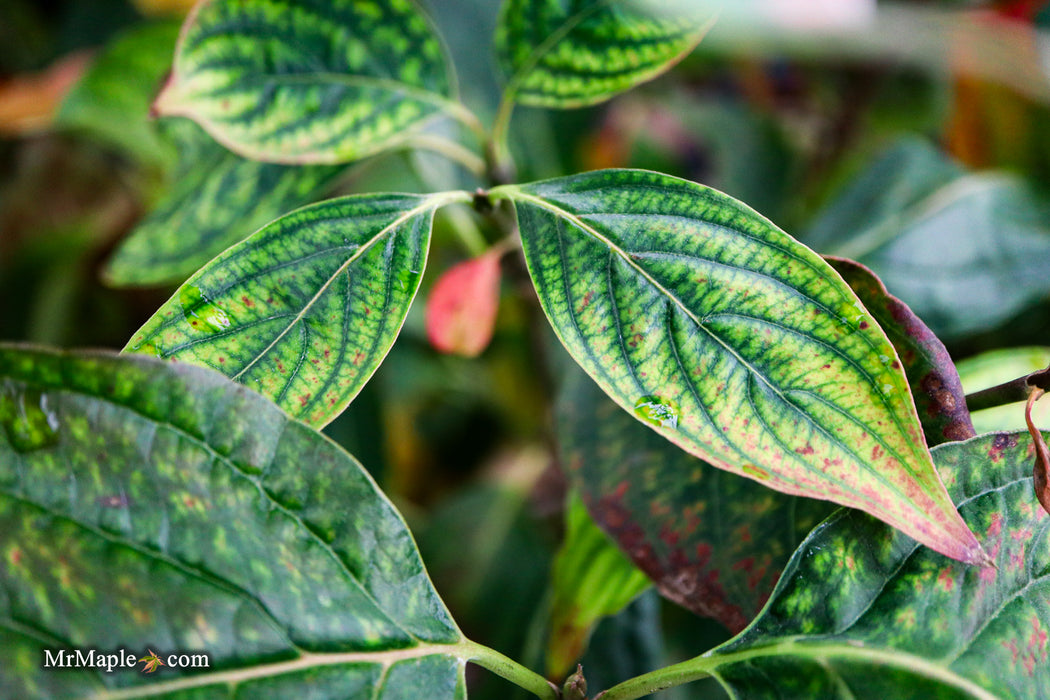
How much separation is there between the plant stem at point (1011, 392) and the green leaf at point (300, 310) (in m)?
0.31

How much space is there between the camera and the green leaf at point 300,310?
13.9 inches

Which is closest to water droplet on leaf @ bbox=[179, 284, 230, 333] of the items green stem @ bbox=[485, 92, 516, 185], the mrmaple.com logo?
the mrmaple.com logo

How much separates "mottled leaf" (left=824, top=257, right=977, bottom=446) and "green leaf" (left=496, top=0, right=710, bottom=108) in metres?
0.17

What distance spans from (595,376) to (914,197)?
2.16 ft

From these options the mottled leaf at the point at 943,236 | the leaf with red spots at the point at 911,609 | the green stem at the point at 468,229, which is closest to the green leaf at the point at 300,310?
the leaf with red spots at the point at 911,609

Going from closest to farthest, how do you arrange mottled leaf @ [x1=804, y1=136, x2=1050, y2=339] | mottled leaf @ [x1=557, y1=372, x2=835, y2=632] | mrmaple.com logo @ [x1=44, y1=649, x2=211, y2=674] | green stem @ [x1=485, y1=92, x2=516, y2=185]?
mrmaple.com logo @ [x1=44, y1=649, x2=211, y2=674] → mottled leaf @ [x1=557, y1=372, x2=835, y2=632] → green stem @ [x1=485, y1=92, x2=516, y2=185] → mottled leaf @ [x1=804, y1=136, x2=1050, y2=339]

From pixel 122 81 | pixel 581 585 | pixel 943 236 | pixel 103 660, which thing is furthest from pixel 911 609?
pixel 122 81

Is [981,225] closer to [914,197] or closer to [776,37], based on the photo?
[914,197]

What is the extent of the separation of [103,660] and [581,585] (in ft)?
1.11

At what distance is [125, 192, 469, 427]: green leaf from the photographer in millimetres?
352

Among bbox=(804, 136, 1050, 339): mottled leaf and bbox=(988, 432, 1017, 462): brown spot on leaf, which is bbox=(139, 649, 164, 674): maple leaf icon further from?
bbox=(804, 136, 1050, 339): mottled leaf

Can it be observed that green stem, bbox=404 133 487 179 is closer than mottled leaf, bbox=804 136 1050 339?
Yes

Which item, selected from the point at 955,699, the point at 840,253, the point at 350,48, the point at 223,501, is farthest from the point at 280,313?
the point at 840,253

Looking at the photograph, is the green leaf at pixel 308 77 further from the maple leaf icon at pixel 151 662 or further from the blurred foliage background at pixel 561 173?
the maple leaf icon at pixel 151 662
